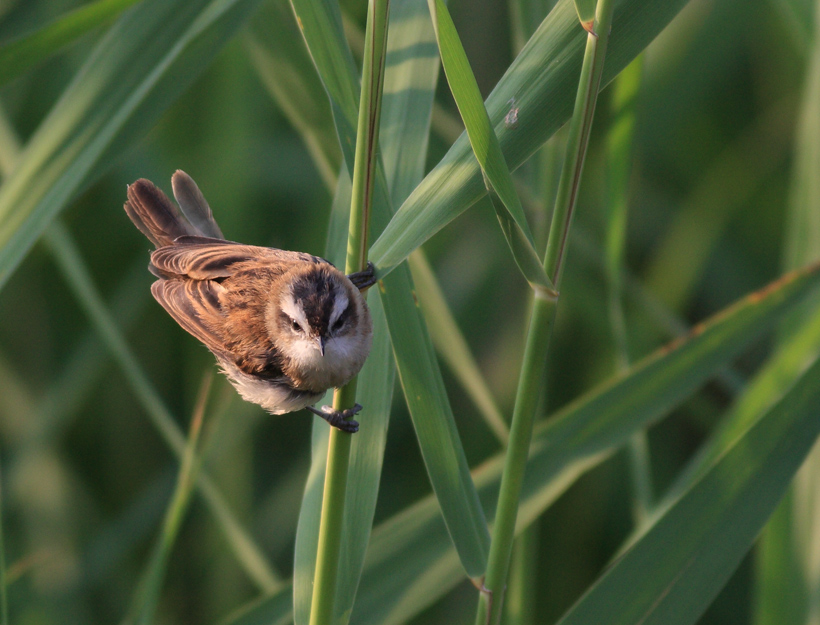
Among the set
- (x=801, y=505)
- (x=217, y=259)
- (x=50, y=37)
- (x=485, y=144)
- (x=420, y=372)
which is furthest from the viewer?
(x=801, y=505)

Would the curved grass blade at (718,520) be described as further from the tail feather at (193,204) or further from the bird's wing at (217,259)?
the tail feather at (193,204)

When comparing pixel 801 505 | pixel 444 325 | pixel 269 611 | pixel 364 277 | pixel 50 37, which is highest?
pixel 50 37

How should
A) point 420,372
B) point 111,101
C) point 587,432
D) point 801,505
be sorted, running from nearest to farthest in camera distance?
point 420,372 → point 111,101 → point 587,432 → point 801,505

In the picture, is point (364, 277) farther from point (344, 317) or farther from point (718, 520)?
point (718, 520)

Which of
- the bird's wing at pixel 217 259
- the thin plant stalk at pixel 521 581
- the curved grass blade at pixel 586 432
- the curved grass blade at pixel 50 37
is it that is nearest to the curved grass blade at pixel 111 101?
the curved grass blade at pixel 50 37

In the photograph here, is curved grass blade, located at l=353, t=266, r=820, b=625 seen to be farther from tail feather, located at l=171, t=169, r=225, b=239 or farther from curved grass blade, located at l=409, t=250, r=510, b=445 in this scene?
tail feather, located at l=171, t=169, r=225, b=239

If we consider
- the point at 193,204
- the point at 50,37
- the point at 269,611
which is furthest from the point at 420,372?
the point at 193,204

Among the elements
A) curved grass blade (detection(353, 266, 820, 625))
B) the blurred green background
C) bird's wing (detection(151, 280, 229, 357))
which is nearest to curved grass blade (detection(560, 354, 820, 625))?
curved grass blade (detection(353, 266, 820, 625))

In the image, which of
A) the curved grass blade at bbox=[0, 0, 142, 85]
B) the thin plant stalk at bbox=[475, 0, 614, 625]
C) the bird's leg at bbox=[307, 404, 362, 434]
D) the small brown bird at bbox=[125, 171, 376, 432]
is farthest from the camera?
the small brown bird at bbox=[125, 171, 376, 432]

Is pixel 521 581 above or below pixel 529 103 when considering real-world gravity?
below
